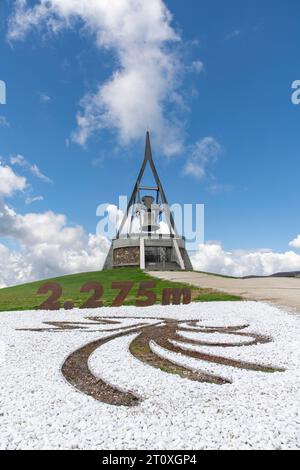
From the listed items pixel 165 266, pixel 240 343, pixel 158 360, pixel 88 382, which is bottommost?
pixel 88 382

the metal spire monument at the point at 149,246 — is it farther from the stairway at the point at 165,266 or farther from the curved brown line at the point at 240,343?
the curved brown line at the point at 240,343

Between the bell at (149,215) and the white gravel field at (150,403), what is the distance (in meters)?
41.5

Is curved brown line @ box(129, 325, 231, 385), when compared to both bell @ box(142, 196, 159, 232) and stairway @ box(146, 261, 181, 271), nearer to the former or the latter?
stairway @ box(146, 261, 181, 271)

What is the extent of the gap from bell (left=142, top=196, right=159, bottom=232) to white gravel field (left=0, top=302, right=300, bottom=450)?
41485 millimetres

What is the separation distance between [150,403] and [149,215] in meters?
46.8

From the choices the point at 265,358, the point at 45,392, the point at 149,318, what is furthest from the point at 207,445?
the point at 149,318

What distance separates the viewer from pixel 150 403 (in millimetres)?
5027

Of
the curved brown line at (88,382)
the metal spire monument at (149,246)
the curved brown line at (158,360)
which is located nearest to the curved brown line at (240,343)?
the curved brown line at (158,360)

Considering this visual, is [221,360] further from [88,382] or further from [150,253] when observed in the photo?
[150,253]

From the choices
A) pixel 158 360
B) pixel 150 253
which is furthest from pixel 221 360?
pixel 150 253

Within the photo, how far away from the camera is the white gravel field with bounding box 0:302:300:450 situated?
4035 mm

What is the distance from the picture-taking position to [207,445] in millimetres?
3885

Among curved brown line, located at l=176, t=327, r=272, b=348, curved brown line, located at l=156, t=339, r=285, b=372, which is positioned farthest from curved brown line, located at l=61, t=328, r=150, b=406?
curved brown line, located at l=176, t=327, r=272, b=348

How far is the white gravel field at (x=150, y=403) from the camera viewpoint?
13.2 ft
